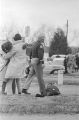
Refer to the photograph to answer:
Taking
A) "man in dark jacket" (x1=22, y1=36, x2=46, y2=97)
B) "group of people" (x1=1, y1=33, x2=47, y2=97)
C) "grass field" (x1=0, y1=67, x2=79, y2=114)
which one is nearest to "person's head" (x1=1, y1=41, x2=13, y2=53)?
"group of people" (x1=1, y1=33, x2=47, y2=97)

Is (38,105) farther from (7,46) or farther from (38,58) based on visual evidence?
(7,46)

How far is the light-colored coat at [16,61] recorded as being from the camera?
837 centimetres

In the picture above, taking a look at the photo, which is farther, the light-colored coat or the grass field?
the light-colored coat

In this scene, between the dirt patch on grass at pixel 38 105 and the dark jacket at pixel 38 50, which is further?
the dark jacket at pixel 38 50

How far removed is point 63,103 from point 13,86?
195cm

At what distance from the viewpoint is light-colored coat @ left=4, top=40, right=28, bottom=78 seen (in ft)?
27.5

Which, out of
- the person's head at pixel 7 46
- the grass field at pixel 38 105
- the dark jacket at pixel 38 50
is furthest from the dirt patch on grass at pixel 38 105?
the person's head at pixel 7 46

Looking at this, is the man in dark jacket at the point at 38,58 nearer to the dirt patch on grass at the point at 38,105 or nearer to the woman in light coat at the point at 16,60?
the woman in light coat at the point at 16,60

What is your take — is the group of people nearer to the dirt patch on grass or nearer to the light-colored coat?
the light-colored coat

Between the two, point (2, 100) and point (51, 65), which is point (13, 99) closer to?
point (2, 100)

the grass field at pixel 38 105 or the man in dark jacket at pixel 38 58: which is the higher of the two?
the man in dark jacket at pixel 38 58

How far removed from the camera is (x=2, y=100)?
7.48m

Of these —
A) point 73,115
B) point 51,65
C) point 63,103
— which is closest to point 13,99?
point 63,103

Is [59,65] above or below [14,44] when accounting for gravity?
below
